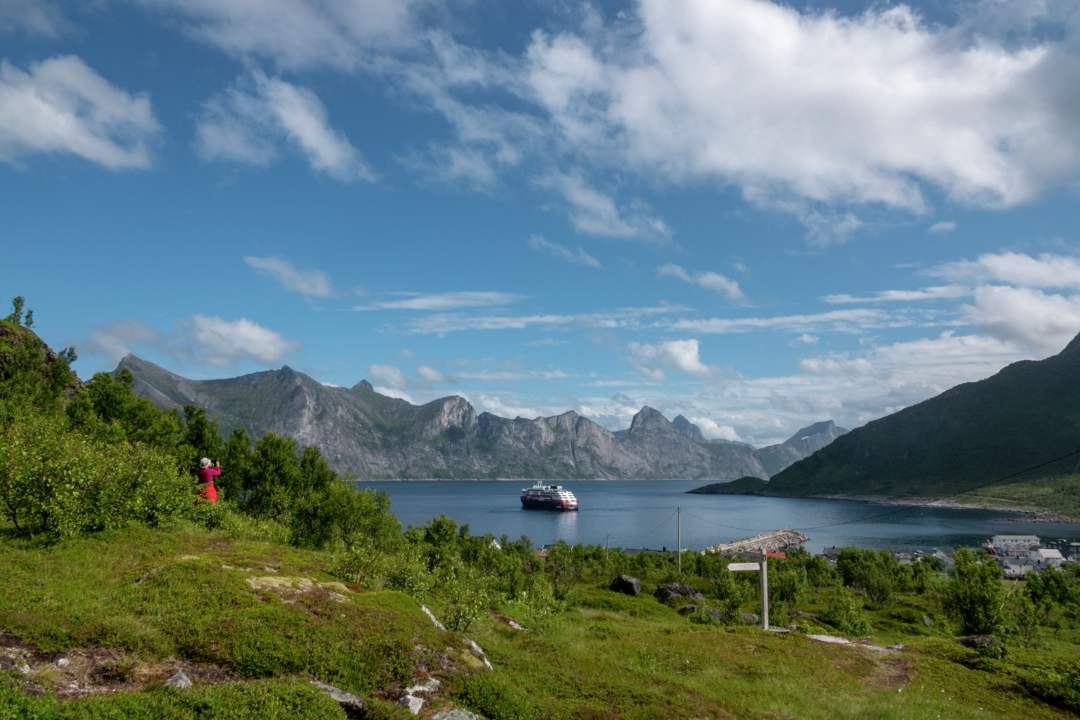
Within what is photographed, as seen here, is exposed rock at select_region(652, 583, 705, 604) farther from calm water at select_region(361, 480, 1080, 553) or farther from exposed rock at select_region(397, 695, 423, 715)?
calm water at select_region(361, 480, 1080, 553)

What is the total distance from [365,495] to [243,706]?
32.2 m

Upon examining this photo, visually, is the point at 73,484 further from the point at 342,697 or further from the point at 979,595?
the point at 979,595

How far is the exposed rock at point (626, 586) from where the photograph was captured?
47844 mm

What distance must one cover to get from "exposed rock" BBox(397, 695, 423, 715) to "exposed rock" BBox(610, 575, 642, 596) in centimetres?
4076

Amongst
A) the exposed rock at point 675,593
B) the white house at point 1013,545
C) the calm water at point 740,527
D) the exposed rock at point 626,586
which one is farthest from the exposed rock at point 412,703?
the white house at point 1013,545

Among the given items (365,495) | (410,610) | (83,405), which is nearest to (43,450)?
(410,610)

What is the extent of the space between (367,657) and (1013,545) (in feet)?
464

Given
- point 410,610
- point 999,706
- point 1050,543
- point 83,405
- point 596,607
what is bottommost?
point 1050,543

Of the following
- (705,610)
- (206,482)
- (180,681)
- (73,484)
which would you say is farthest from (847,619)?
(73,484)

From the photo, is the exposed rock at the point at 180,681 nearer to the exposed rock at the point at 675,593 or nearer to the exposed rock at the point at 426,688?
the exposed rock at the point at 426,688

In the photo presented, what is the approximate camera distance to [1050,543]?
121500mm

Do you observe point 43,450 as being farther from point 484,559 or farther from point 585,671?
point 484,559

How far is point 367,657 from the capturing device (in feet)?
37.1

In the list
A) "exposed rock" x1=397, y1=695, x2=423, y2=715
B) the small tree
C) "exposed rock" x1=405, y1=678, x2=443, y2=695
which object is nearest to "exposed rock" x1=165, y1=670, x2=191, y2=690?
"exposed rock" x1=397, y1=695, x2=423, y2=715
